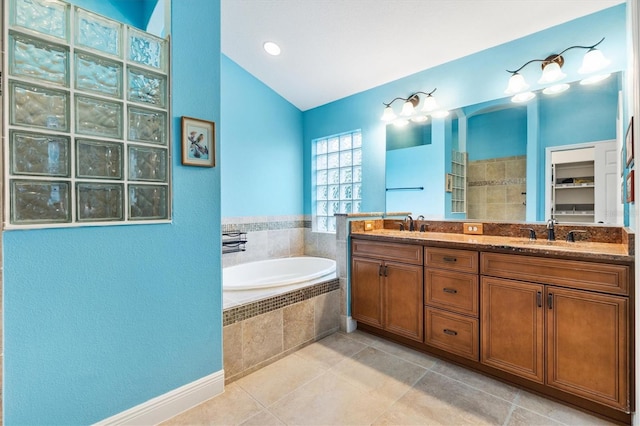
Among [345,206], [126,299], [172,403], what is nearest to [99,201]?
[126,299]

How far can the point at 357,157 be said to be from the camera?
3666 millimetres

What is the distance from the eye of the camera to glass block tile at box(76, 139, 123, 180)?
132cm

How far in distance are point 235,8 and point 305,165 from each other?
200cm

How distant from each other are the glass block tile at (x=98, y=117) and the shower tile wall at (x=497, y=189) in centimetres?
252

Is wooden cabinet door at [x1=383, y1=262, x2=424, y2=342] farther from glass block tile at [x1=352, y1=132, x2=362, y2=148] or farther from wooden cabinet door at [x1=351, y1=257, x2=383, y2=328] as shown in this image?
glass block tile at [x1=352, y1=132, x2=362, y2=148]

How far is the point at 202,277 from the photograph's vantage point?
67.1 inches

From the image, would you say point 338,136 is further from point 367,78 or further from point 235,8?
point 235,8

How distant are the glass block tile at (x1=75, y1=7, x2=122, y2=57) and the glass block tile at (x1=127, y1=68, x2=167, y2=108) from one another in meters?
0.11

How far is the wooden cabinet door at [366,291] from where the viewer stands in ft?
7.91

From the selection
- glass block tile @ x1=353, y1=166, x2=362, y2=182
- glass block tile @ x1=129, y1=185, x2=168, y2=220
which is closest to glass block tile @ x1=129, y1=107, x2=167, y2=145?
glass block tile @ x1=129, y1=185, x2=168, y2=220

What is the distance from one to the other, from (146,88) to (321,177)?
106 inches

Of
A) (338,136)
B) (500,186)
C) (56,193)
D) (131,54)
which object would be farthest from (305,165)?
A: (56,193)

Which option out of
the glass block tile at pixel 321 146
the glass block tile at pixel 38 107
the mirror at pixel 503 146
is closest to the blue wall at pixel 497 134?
the mirror at pixel 503 146

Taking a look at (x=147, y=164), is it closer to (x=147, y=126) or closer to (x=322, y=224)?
(x=147, y=126)
